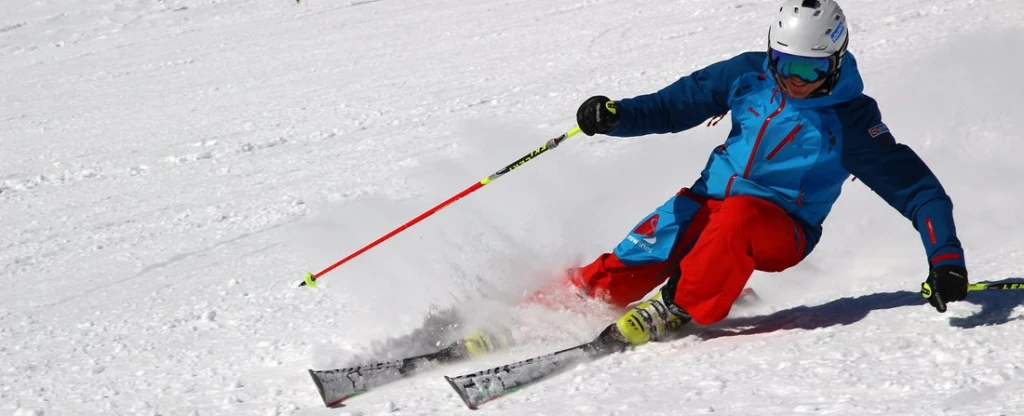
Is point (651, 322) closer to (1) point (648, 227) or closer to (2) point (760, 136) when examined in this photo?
(1) point (648, 227)

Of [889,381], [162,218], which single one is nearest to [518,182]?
[162,218]

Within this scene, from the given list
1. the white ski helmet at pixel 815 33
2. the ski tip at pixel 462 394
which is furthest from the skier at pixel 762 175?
the ski tip at pixel 462 394

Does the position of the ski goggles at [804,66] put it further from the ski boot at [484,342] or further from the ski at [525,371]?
Result: the ski boot at [484,342]

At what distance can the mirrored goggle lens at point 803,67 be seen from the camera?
13.2 feet

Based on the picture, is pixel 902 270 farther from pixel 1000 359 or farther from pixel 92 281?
pixel 92 281

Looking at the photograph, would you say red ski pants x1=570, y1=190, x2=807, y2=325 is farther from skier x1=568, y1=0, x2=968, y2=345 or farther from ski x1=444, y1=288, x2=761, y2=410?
ski x1=444, y1=288, x2=761, y2=410

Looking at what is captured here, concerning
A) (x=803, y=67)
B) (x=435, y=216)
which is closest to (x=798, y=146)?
(x=803, y=67)

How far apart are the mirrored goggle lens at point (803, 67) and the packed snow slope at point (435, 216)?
0.96 m

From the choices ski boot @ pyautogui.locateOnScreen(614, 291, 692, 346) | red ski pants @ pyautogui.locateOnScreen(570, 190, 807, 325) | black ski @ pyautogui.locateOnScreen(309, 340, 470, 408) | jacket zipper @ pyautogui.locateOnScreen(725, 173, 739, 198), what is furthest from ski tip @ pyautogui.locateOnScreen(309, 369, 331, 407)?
jacket zipper @ pyautogui.locateOnScreen(725, 173, 739, 198)

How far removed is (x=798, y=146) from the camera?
4219mm

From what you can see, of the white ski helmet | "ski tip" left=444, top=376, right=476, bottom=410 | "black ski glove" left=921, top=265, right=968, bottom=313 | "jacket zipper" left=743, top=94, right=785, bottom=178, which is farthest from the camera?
"jacket zipper" left=743, top=94, right=785, bottom=178

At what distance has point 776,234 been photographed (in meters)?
4.21

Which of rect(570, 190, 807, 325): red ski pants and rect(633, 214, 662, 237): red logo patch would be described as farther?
rect(633, 214, 662, 237): red logo patch

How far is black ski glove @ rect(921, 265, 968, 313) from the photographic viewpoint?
360 cm
